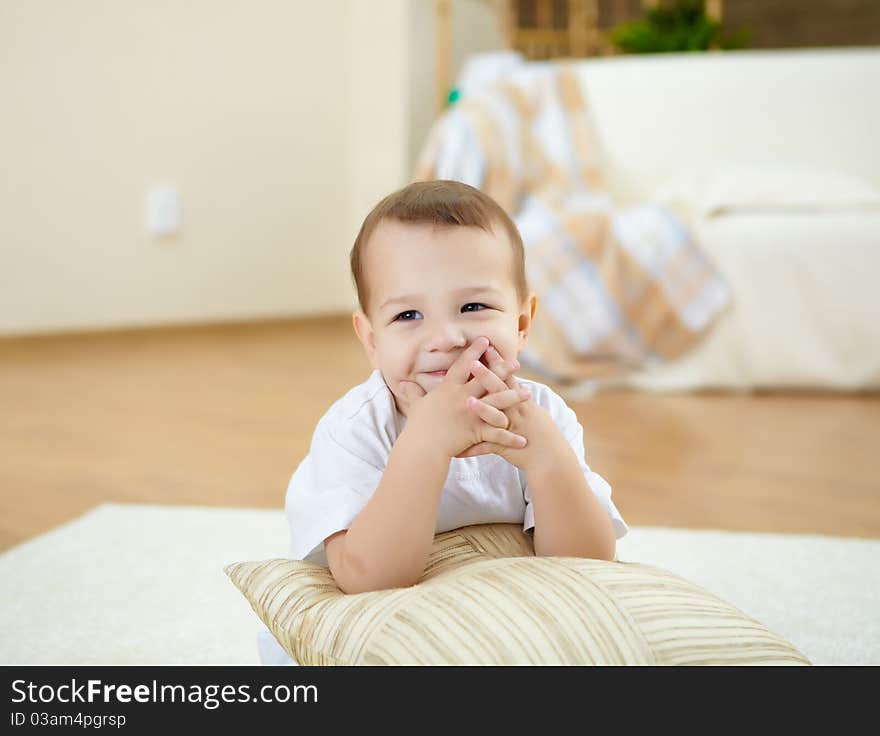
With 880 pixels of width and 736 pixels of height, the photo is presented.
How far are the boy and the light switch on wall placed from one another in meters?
2.91

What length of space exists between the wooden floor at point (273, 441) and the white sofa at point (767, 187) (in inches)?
4.6

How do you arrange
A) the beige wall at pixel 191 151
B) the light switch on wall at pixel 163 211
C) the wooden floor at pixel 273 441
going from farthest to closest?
1. the light switch on wall at pixel 163 211
2. the beige wall at pixel 191 151
3. the wooden floor at pixel 273 441

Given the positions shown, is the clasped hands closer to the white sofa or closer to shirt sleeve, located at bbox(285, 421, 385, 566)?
shirt sleeve, located at bbox(285, 421, 385, 566)

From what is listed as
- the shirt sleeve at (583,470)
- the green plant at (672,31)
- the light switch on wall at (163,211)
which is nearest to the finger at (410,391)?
the shirt sleeve at (583,470)

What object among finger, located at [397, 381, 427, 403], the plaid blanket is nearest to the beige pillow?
finger, located at [397, 381, 427, 403]

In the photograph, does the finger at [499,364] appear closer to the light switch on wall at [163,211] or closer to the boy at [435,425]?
the boy at [435,425]

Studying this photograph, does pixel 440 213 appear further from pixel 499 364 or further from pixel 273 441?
pixel 273 441

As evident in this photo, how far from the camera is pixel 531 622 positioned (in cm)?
64

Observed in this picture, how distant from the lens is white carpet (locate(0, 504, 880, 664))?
104cm

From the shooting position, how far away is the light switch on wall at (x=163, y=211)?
359 centimetres

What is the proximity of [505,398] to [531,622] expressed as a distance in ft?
0.51
